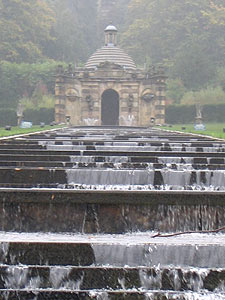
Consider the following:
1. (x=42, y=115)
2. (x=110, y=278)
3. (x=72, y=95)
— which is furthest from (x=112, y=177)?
(x=42, y=115)

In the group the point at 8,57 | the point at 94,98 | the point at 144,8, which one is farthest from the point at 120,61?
the point at 144,8

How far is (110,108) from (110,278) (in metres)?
51.4

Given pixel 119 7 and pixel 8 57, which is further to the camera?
pixel 119 7

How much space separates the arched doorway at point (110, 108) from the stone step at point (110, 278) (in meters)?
50.6

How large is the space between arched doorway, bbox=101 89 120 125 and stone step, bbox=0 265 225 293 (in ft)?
166

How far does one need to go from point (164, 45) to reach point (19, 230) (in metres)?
70.6

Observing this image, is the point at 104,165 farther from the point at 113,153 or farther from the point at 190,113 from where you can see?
the point at 190,113

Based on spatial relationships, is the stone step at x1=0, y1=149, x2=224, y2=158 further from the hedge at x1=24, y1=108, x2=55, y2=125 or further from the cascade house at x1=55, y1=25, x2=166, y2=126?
the hedge at x1=24, y1=108, x2=55, y2=125

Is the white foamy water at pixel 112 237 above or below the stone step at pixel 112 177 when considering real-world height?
below

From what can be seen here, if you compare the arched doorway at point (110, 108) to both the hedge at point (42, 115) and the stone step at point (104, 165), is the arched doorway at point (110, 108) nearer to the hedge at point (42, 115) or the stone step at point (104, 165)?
the hedge at point (42, 115)

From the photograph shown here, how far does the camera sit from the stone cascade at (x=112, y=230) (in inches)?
223

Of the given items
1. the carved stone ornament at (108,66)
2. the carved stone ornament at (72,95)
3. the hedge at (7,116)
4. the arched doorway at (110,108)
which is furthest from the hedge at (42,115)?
the carved stone ornament at (108,66)

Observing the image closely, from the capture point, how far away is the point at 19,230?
785cm

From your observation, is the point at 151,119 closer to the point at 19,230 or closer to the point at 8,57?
the point at 8,57
